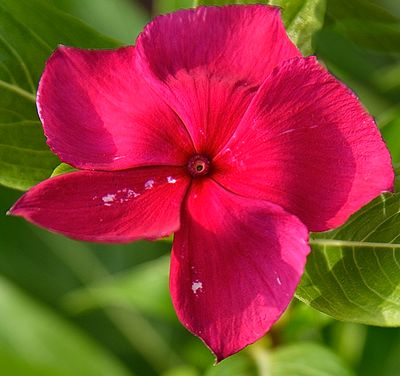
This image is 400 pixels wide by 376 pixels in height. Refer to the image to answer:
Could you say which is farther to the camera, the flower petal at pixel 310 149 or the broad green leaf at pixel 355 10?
the broad green leaf at pixel 355 10

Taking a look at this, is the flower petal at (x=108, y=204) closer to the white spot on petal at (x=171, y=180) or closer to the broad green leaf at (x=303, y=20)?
the white spot on petal at (x=171, y=180)

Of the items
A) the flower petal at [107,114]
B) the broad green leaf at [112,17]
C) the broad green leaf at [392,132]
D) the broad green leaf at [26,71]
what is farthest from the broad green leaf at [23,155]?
the broad green leaf at [112,17]

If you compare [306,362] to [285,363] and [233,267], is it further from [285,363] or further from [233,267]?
[233,267]

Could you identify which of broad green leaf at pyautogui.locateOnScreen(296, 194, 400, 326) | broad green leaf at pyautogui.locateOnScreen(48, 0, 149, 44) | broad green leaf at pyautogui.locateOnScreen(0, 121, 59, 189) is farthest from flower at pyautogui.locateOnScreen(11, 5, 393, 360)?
broad green leaf at pyautogui.locateOnScreen(48, 0, 149, 44)

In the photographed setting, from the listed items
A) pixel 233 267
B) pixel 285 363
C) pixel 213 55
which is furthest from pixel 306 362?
pixel 213 55

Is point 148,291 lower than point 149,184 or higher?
lower

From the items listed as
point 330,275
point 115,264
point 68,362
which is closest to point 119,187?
point 330,275
